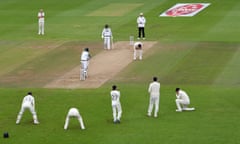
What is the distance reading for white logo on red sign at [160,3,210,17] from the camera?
219ft

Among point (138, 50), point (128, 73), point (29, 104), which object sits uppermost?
point (138, 50)

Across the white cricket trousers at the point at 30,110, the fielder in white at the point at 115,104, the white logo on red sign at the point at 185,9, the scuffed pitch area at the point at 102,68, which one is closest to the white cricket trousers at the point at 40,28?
the scuffed pitch area at the point at 102,68

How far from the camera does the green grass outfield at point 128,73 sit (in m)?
29.1

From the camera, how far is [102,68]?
43.2 metres

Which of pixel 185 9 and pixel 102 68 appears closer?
pixel 102 68

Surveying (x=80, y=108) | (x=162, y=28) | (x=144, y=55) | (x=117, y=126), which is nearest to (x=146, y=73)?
(x=144, y=55)

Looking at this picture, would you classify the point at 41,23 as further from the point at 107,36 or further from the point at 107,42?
the point at 107,36

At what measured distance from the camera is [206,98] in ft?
114

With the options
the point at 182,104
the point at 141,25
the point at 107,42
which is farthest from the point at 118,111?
the point at 141,25

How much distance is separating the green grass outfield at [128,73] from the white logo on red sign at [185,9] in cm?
105

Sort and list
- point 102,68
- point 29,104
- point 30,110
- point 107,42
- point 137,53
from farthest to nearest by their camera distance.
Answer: point 107,42 → point 137,53 → point 102,68 → point 30,110 → point 29,104

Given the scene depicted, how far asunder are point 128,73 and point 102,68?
2352mm

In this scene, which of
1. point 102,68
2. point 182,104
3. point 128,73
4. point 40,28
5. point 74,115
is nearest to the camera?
point 74,115

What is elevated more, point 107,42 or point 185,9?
point 185,9
